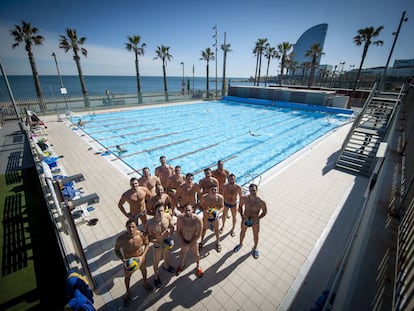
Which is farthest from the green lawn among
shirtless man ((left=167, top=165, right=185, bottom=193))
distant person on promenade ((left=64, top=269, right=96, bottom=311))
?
shirtless man ((left=167, top=165, right=185, bottom=193))

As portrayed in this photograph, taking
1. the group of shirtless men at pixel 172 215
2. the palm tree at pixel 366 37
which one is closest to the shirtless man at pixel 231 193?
the group of shirtless men at pixel 172 215

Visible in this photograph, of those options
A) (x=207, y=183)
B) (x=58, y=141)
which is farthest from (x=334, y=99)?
(x=58, y=141)

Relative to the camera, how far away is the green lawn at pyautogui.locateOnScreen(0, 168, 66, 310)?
363 cm

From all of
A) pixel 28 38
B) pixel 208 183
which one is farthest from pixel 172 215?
pixel 28 38

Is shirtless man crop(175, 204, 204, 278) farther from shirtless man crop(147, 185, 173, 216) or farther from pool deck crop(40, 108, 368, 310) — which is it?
pool deck crop(40, 108, 368, 310)

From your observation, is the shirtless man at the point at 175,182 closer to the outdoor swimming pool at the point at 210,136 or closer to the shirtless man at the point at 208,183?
the shirtless man at the point at 208,183

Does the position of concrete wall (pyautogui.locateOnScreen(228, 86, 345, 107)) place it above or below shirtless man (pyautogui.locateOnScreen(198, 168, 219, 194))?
above

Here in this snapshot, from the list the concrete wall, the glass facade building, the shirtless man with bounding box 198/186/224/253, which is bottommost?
the shirtless man with bounding box 198/186/224/253

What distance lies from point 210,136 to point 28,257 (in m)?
11.4

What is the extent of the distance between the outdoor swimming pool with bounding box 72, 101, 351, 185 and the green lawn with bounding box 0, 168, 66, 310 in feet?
12.8

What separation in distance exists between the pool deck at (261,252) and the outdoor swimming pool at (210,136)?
191 cm

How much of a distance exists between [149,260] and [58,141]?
11.7 m

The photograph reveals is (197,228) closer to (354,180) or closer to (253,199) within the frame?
(253,199)

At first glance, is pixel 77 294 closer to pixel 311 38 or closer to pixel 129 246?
pixel 129 246
